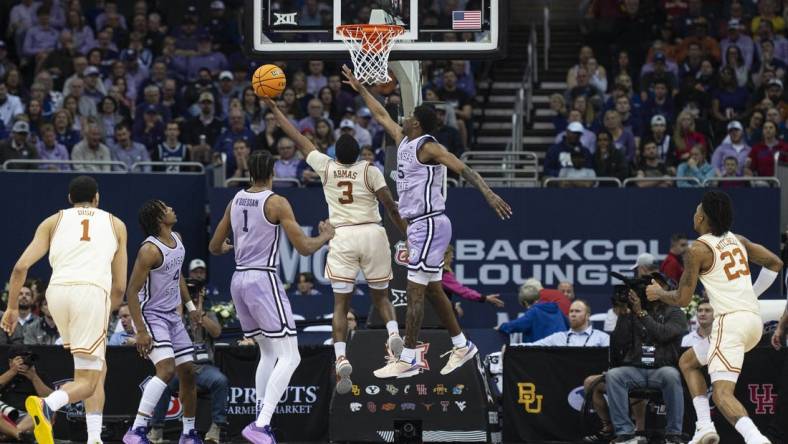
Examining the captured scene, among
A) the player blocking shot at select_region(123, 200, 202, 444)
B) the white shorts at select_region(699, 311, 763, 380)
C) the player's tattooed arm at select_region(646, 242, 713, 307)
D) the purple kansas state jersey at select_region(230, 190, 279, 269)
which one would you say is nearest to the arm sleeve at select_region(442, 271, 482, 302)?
the purple kansas state jersey at select_region(230, 190, 279, 269)

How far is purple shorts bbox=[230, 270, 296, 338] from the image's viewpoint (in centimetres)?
1372

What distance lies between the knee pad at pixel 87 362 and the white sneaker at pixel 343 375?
236 centimetres

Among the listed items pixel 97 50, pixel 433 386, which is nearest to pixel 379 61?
pixel 433 386

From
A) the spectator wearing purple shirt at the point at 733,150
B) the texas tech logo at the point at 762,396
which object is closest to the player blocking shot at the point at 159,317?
the texas tech logo at the point at 762,396

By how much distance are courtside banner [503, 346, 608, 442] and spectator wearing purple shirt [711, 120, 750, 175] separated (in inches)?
276

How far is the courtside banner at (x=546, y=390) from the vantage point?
1622 cm

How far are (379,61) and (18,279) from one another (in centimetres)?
423

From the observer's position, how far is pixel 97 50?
2483 cm

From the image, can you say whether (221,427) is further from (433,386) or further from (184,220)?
(184,220)

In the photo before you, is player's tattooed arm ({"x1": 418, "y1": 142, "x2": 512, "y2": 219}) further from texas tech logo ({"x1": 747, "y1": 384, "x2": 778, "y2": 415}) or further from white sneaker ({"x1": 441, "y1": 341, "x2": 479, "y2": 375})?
texas tech logo ({"x1": 747, "y1": 384, "x2": 778, "y2": 415})

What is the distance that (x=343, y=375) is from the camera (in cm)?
1407

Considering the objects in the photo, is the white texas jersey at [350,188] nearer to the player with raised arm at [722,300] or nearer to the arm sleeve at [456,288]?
the arm sleeve at [456,288]

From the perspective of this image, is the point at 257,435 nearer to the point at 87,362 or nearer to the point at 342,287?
the point at 87,362

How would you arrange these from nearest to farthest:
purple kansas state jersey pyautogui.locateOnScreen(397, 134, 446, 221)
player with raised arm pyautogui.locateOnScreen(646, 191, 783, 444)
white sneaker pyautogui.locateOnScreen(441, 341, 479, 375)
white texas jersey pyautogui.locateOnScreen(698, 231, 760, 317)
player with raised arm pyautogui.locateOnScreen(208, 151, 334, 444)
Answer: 1. player with raised arm pyautogui.locateOnScreen(646, 191, 783, 444)
2. white texas jersey pyautogui.locateOnScreen(698, 231, 760, 317)
3. player with raised arm pyautogui.locateOnScreen(208, 151, 334, 444)
4. purple kansas state jersey pyautogui.locateOnScreen(397, 134, 446, 221)
5. white sneaker pyautogui.locateOnScreen(441, 341, 479, 375)
